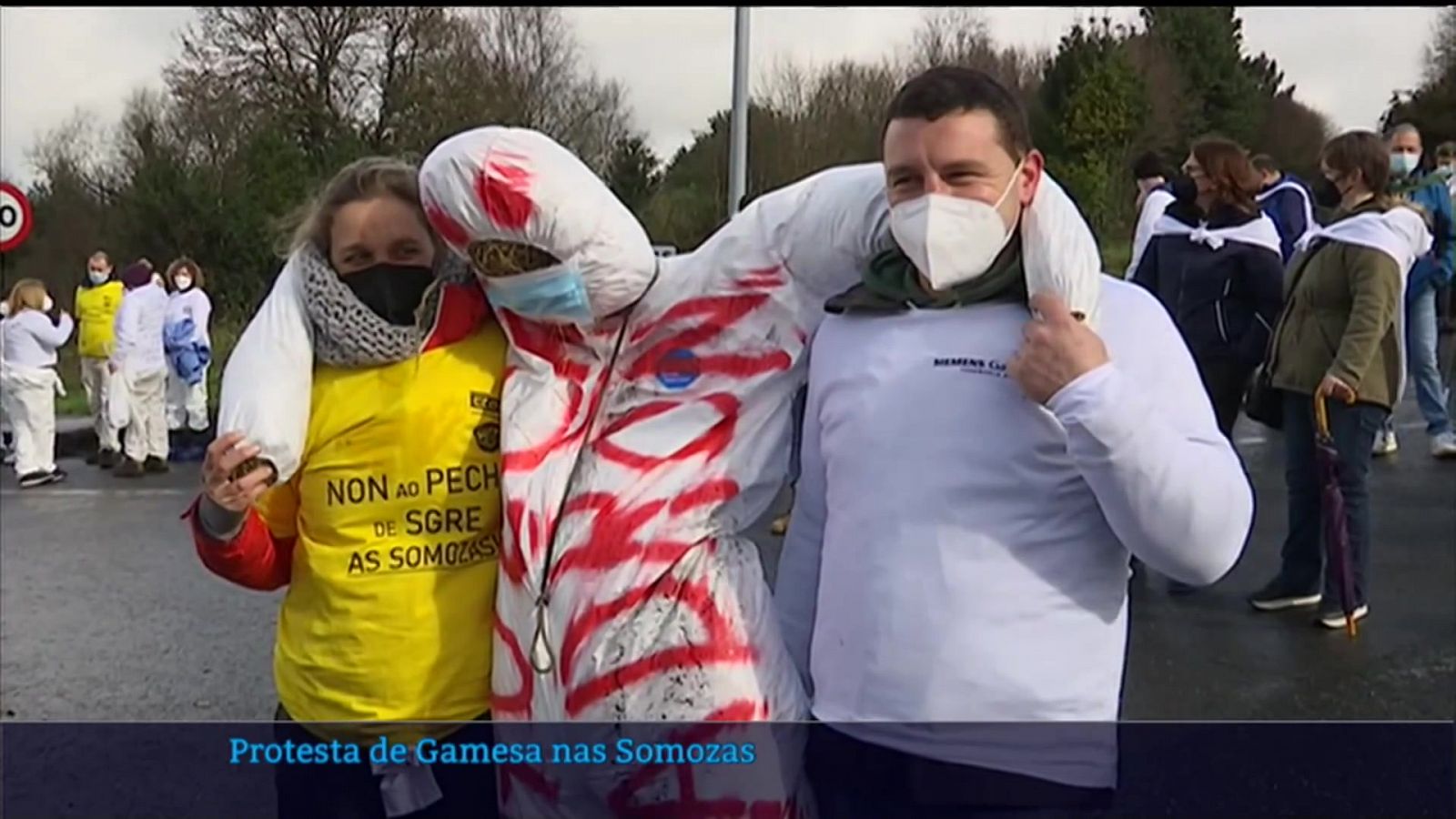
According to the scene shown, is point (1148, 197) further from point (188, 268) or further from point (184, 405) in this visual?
point (184, 405)

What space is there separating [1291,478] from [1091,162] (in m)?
4.94

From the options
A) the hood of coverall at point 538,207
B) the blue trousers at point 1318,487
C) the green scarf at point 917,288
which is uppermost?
the hood of coverall at point 538,207

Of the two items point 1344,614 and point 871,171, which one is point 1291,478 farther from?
point 871,171

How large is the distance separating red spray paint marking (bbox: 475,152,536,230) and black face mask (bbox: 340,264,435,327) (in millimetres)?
242

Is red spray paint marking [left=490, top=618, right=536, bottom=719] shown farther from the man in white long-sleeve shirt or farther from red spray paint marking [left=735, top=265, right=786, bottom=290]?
red spray paint marking [left=735, top=265, right=786, bottom=290]

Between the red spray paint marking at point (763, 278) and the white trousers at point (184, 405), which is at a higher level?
the red spray paint marking at point (763, 278)

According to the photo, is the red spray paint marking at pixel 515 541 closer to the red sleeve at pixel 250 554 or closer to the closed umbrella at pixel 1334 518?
the red sleeve at pixel 250 554

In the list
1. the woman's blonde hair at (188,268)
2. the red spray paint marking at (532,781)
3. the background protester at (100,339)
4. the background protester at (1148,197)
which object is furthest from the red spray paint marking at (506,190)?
the background protester at (100,339)

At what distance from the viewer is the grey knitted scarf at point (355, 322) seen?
6.43ft

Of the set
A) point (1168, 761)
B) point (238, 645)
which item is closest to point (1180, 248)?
point (1168, 761)

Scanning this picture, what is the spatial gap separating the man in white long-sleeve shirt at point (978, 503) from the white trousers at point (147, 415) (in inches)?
389

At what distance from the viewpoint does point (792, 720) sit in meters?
1.88

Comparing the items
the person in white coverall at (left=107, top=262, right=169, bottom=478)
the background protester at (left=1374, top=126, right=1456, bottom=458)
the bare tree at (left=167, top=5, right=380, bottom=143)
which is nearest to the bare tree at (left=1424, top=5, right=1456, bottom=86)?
the background protester at (left=1374, top=126, right=1456, bottom=458)

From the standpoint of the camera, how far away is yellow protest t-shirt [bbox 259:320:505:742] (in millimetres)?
1967
